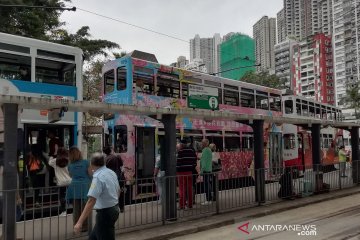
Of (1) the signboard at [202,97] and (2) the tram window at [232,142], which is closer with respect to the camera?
(1) the signboard at [202,97]

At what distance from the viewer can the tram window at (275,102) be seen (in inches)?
738

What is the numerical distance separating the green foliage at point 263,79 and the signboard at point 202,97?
110 ft

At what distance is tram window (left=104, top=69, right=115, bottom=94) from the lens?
43.3ft

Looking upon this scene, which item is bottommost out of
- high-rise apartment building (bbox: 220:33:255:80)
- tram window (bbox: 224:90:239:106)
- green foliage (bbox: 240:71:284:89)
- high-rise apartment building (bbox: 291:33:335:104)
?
tram window (bbox: 224:90:239:106)

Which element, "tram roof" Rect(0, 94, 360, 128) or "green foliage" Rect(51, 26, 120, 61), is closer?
"tram roof" Rect(0, 94, 360, 128)

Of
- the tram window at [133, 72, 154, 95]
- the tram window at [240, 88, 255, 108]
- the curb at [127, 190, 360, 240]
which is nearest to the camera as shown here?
the curb at [127, 190, 360, 240]

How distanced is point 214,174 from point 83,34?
780 inches

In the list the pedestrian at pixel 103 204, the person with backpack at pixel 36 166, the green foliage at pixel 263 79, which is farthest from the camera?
the green foliage at pixel 263 79

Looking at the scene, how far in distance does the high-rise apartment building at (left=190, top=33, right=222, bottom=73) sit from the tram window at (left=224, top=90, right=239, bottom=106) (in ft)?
38.2

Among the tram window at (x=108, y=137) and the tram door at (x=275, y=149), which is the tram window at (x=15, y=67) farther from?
the tram door at (x=275, y=149)

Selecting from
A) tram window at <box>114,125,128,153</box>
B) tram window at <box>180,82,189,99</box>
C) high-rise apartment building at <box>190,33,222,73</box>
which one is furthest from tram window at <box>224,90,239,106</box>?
high-rise apartment building at <box>190,33,222,73</box>

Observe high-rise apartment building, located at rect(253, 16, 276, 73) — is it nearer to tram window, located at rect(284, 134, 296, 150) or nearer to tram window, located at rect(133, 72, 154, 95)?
tram window, located at rect(284, 134, 296, 150)

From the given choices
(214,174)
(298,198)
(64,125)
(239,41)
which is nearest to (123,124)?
(64,125)

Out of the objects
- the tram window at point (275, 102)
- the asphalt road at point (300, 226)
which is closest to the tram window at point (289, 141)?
the tram window at point (275, 102)
